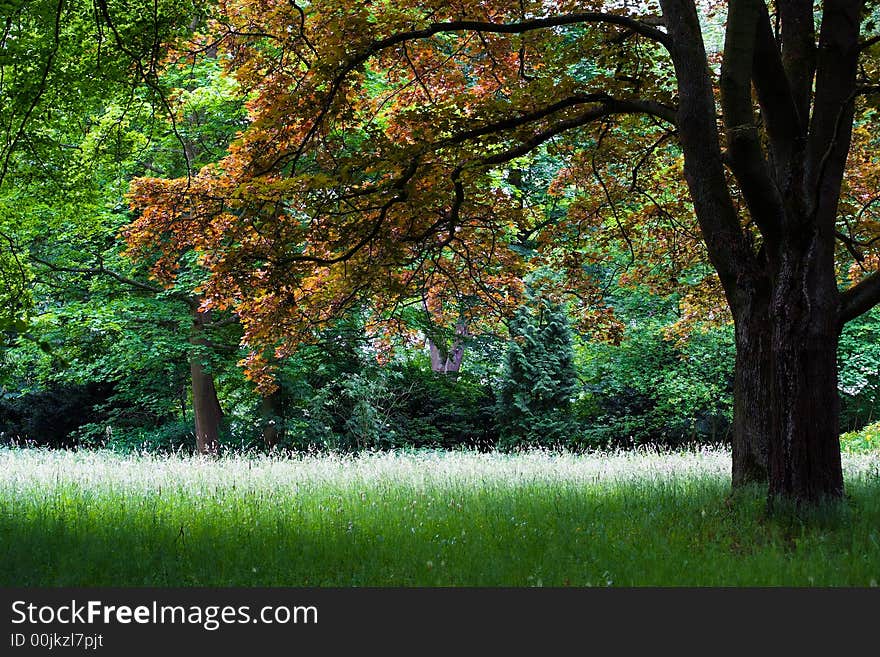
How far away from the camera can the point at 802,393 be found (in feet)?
23.5

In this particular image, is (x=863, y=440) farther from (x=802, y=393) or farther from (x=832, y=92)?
(x=832, y=92)

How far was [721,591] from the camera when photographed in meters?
5.07

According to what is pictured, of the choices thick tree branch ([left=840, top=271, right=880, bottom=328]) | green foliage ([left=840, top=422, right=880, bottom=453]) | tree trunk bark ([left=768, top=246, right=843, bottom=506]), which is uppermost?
thick tree branch ([left=840, top=271, right=880, bottom=328])

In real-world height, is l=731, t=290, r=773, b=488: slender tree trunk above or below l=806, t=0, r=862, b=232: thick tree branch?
below

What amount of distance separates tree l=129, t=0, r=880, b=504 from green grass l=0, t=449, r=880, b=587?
3.33ft

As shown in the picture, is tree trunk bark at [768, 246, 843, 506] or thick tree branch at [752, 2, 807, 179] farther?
thick tree branch at [752, 2, 807, 179]

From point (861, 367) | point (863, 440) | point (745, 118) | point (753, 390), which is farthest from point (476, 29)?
point (861, 367)

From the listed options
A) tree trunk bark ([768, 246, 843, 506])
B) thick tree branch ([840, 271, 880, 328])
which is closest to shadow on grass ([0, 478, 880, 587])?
tree trunk bark ([768, 246, 843, 506])

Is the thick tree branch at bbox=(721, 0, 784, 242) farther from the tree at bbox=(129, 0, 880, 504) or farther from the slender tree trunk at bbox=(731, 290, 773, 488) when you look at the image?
the slender tree trunk at bbox=(731, 290, 773, 488)

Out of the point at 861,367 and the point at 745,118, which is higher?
the point at 745,118

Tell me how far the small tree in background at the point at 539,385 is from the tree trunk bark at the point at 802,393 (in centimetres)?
1252

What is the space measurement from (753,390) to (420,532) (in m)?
3.52

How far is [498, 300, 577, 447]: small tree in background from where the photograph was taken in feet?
65.5

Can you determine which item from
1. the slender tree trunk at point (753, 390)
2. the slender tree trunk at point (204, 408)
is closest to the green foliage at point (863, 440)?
the slender tree trunk at point (753, 390)
